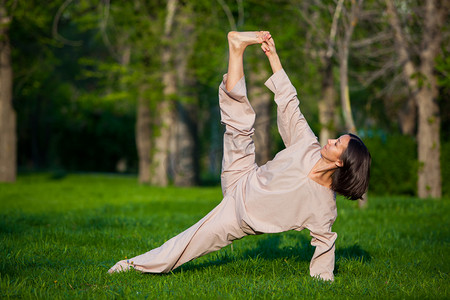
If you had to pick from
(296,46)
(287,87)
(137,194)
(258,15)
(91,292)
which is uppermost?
(258,15)

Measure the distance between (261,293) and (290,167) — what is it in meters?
0.95

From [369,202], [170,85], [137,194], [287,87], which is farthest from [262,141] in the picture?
[287,87]

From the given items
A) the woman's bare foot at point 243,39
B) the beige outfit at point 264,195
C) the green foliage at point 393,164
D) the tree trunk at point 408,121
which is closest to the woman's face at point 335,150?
the beige outfit at point 264,195

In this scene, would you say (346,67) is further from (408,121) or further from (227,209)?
(408,121)

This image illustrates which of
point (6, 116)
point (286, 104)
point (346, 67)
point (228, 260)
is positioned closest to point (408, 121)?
point (346, 67)

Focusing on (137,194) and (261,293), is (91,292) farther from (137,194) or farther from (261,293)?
(137,194)

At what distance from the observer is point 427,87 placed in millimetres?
12500

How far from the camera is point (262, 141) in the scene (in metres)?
18.2

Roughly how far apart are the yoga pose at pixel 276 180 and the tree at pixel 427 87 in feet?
28.2

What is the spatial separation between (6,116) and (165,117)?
4891 mm

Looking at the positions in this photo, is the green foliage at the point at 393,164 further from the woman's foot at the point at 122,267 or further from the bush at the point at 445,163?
the woman's foot at the point at 122,267

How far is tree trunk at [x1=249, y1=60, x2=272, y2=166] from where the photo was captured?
17.1m

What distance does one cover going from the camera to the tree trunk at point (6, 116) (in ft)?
54.3

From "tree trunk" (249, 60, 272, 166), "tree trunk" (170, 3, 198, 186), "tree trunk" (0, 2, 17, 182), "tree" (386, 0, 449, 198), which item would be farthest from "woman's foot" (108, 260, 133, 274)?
"tree trunk" (170, 3, 198, 186)
